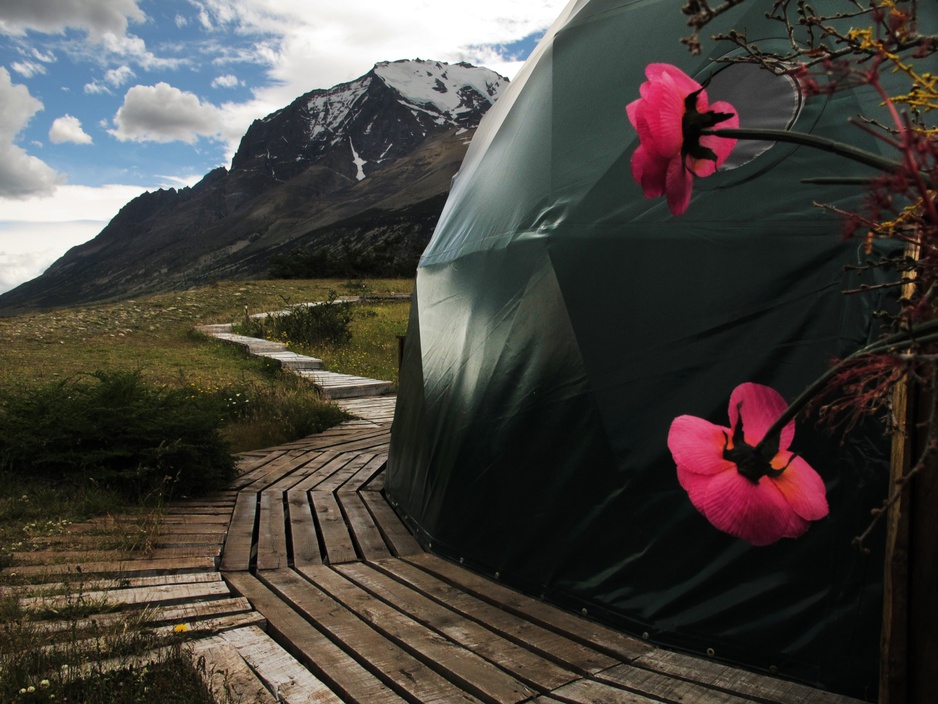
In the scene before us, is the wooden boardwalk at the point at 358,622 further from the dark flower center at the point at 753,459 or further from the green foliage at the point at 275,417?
the green foliage at the point at 275,417

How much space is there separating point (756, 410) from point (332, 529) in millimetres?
3325

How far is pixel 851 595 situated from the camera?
235cm

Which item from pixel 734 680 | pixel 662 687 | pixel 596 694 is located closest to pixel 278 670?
pixel 596 694

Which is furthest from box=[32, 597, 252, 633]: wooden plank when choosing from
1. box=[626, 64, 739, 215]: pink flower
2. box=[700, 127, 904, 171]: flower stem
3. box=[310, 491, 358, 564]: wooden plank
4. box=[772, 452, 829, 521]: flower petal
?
box=[700, 127, 904, 171]: flower stem

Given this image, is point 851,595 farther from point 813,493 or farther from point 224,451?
point 224,451

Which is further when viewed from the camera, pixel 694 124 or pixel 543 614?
pixel 543 614

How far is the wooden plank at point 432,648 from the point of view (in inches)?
91.6

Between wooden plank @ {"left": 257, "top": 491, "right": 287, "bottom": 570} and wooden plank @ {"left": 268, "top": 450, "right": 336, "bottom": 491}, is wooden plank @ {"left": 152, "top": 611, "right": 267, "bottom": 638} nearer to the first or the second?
wooden plank @ {"left": 257, "top": 491, "right": 287, "bottom": 570}

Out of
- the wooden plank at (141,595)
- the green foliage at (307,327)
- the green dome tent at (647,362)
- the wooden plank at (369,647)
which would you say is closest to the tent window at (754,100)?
the green dome tent at (647,362)

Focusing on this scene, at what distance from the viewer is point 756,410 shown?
1214mm

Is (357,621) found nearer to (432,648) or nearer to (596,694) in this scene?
(432,648)

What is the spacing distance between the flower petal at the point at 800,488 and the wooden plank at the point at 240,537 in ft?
9.52

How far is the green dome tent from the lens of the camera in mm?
2451

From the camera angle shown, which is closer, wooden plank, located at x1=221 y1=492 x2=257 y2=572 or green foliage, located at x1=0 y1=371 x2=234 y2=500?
wooden plank, located at x1=221 y1=492 x2=257 y2=572
